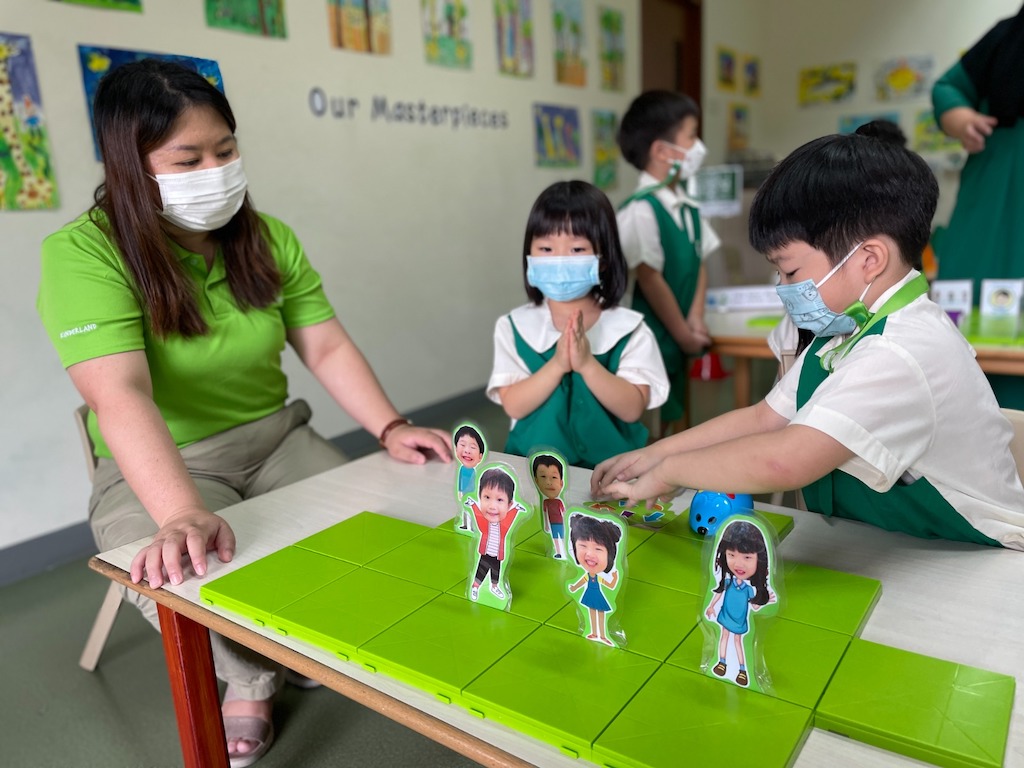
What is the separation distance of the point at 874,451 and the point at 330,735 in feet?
3.96

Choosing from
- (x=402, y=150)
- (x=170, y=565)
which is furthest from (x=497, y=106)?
(x=170, y=565)

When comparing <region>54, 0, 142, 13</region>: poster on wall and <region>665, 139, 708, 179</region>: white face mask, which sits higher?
<region>54, 0, 142, 13</region>: poster on wall

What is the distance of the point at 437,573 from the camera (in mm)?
936

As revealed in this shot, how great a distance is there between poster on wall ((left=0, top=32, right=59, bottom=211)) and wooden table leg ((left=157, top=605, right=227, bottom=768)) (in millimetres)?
1741

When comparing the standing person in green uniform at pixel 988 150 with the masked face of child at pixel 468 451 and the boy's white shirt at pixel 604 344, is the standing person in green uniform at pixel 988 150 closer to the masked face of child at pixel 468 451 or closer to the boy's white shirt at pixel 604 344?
the boy's white shirt at pixel 604 344

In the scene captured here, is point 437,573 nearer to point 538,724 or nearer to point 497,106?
point 538,724

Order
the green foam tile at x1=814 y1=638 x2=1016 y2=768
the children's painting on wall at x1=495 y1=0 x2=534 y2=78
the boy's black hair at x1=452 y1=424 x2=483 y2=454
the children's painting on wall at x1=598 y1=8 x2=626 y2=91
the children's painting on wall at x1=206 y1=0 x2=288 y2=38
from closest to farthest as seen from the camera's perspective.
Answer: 1. the green foam tile at x1=814 y1=638 x2=1016 y2=768
2. the boy's black hair at x1=452 y1=424 x2=483 y2=454
3. the children's painting on wall at x1=206 y1=0 x2=288 y2=38
4. the children's painting on wall at x1=495 y1=0 x2=534 y2=78
5. the children's painting on wall at x1=598 y1=8 x2=626 y2=91

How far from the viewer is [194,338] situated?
4.61ft

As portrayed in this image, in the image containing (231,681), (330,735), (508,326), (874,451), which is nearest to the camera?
(874,451)

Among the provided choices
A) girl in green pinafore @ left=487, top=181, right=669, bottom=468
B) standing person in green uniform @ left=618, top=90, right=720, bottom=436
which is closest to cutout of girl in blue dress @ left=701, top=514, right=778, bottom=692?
girl in green pinafore @ left=487, top=181, right=669, bottom=468

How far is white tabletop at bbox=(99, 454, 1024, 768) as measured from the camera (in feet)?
2.12

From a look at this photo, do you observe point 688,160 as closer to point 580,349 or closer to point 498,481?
point 580,349

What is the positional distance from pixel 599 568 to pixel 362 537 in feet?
1.45

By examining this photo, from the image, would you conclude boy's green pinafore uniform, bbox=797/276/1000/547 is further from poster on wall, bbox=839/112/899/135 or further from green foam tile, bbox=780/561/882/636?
poster on wall, bbox=839/112/899/135
